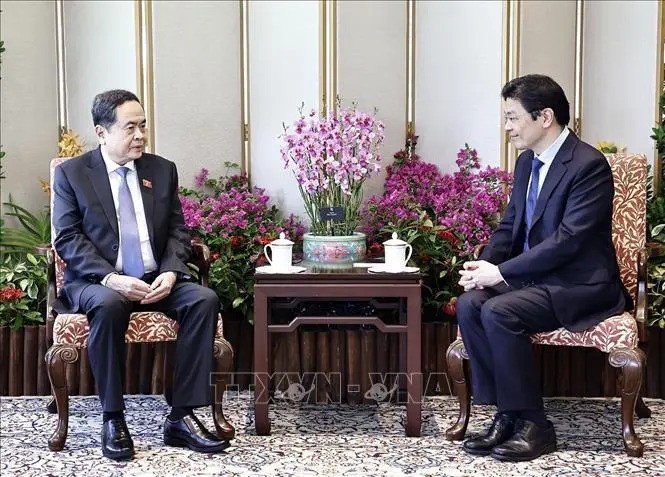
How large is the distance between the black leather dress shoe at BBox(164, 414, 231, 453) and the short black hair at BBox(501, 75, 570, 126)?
1785mm

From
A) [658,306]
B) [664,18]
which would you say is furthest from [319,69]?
[658,306]

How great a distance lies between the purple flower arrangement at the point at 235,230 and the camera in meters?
4.33

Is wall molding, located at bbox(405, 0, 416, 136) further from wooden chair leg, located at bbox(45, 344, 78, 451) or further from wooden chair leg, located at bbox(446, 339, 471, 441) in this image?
wooden chair leg, located at bbox(45, 344, 78, 451)

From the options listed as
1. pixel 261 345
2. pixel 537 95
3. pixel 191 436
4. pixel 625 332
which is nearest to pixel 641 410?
pixel 625 332

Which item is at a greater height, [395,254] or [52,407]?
[395,254]

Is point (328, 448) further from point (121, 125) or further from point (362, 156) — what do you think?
point (121, 125)

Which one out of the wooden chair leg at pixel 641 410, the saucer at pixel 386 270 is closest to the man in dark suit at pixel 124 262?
the saucer at pixel 386 270

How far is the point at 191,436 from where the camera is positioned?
344 cm

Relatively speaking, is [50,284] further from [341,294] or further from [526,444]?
[526,444]

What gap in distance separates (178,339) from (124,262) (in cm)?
41

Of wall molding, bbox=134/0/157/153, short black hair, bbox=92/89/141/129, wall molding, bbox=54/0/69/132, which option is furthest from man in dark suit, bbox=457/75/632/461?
wall molding, bbox=54/0/69/132

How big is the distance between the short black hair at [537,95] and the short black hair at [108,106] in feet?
5.16

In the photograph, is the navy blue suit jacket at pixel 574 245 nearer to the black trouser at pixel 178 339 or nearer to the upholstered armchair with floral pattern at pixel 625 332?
the upholstered armchair with floral pattern at pixel 625 332

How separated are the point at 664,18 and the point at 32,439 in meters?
3.76
